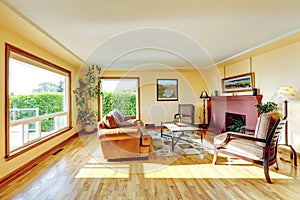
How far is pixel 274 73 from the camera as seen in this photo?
4.32 m

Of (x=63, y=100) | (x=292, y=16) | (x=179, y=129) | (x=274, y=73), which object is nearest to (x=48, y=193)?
(x=179, y=129)

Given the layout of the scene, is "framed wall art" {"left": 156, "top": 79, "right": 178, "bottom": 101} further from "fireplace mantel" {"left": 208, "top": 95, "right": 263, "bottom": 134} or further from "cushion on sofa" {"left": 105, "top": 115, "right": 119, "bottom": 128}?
"cushion on sofa" {"left": 105, "top": 115, "right": 119, "bottom": 128}

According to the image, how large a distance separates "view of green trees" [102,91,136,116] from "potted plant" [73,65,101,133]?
18.4 inches

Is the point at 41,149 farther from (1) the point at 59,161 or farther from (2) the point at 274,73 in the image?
(2) the point at 274,73

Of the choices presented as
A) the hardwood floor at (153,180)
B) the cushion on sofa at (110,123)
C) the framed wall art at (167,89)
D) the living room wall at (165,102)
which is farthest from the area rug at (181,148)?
the framed wall art at (167,89)

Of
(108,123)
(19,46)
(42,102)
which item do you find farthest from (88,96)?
(19,46)

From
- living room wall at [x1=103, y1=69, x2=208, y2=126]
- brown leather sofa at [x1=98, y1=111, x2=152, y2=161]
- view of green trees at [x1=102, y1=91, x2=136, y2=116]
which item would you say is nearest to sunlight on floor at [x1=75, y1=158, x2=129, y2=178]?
brown leather sofa at [x1=98, y1=111, x2=152, y2=161]

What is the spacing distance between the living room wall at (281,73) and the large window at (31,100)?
505cm

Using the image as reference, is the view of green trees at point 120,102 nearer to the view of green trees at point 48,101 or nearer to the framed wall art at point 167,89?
the view of green trees at point 48,101

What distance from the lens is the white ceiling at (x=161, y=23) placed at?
229cm

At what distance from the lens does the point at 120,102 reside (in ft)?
23.7

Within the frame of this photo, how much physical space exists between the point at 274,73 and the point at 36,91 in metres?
5.27

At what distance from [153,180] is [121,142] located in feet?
3.28

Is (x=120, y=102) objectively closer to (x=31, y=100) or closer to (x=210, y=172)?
(x=31, y=100)
